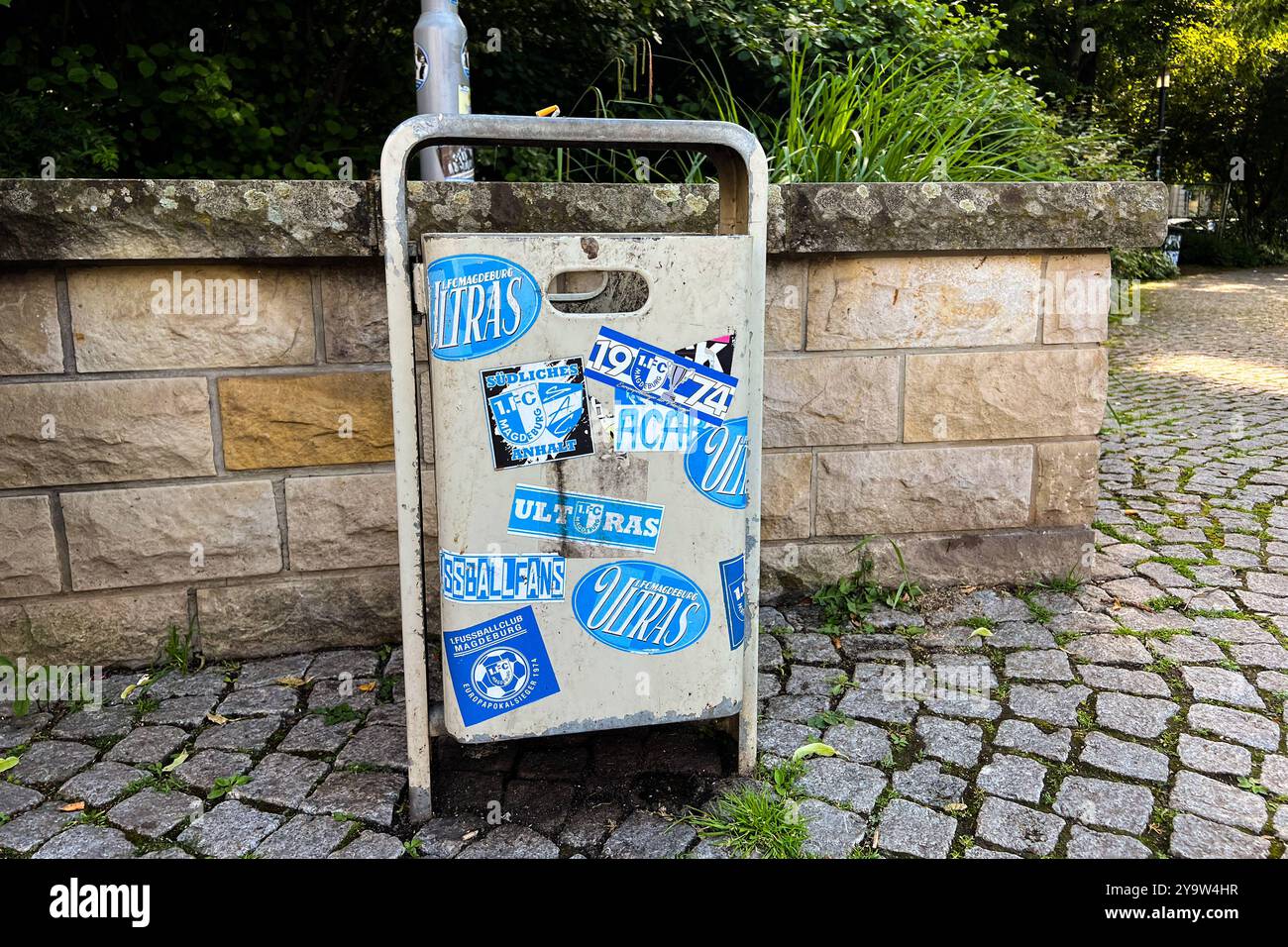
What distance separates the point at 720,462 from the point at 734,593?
0.30m

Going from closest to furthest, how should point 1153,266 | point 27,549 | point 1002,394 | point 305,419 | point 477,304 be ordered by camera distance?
point 477,304, point 27,549, point 305,419, point 1002,394, point 1153,266

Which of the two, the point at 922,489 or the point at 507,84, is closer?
the point at 922,489

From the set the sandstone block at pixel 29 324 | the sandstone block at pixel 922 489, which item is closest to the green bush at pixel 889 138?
the sandstone block at pixel 922 489

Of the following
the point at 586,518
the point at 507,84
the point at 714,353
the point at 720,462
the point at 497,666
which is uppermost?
the point at 507,84

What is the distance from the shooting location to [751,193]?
7.18ft

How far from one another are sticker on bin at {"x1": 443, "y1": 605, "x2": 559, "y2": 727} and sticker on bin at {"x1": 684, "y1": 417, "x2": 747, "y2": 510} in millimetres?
454

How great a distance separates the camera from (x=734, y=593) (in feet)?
7.47

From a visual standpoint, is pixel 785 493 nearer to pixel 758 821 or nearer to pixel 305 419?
pixel 758 821

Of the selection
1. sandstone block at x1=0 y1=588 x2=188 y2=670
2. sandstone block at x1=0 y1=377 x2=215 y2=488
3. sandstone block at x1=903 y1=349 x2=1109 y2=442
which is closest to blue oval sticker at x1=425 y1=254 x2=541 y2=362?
sandstone block at x1=0 y1=377 x2=215 y2=488

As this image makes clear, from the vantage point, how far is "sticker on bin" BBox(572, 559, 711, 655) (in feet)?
7.20

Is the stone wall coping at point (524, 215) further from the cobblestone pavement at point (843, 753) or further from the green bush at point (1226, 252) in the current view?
the green bush at point (1226, 252)

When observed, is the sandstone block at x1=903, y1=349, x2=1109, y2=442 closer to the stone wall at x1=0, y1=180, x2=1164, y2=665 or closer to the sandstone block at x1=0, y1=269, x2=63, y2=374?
the stone wall at x1=0, y1=180, x2=1164, y2=665

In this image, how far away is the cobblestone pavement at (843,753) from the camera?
2211 millimetres

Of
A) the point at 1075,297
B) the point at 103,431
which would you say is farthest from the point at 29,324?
the point at 1075,297
